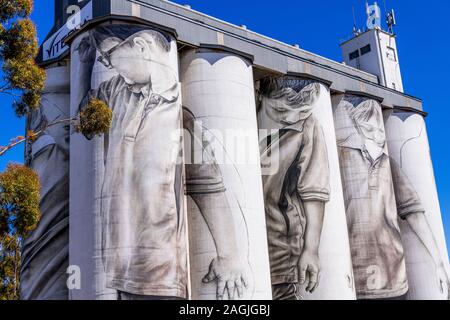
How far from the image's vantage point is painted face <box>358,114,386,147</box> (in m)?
46.0

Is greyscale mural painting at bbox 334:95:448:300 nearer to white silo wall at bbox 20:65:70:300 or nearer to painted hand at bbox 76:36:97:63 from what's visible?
white silo wall at bbox 20:65:70:300

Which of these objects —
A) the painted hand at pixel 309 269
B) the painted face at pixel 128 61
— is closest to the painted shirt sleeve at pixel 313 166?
the painted hand at pixel 309 269

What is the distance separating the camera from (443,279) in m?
47.4

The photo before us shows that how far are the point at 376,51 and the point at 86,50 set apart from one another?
32.6 meters

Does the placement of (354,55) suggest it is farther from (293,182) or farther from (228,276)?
(228,276)

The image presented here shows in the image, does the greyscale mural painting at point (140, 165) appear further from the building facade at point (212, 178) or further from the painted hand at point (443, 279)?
the painted hand at point (443, 279)

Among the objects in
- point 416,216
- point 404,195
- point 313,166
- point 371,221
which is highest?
point 313,166

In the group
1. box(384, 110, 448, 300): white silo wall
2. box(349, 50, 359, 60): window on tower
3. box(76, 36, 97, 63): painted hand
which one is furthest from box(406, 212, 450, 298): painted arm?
box(76, 36, 97, 63): painted hand

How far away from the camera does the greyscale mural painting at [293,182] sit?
37875mm

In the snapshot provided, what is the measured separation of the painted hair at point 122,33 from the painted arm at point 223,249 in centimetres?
938

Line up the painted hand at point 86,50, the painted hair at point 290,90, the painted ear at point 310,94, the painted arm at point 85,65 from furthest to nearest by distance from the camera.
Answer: the painted ear at point 310,94 < the painted hair at point 290,90 < the painted hand at point 86,50 < the painted arm at point 85,65

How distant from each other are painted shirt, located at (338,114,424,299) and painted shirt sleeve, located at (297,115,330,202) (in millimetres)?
4604

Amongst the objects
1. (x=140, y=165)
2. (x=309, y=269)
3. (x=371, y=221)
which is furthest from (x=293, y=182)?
(x=140, y=165)
